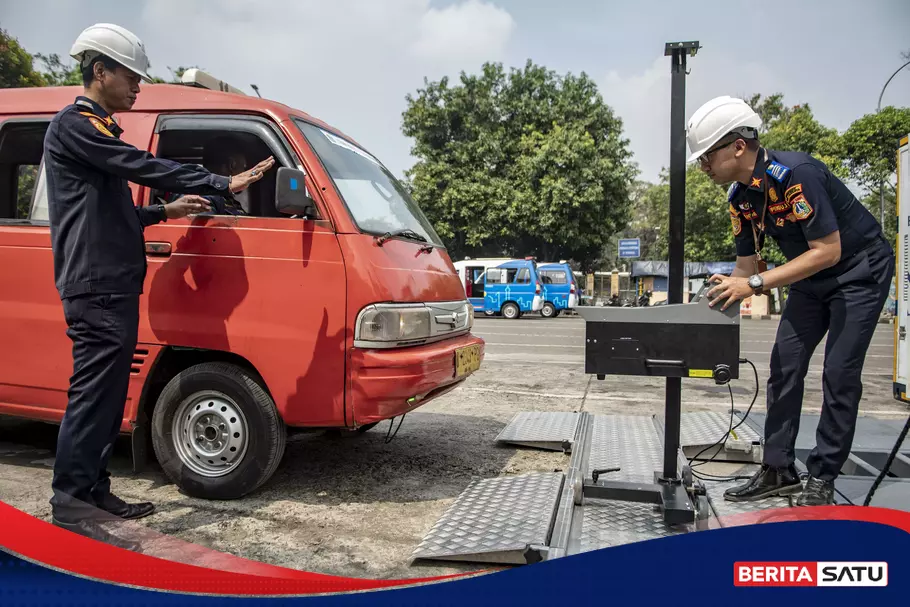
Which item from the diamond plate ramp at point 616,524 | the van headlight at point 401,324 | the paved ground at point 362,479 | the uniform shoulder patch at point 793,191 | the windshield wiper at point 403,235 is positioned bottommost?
the paved ground at point 362,479

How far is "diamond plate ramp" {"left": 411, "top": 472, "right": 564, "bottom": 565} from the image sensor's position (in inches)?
87.6

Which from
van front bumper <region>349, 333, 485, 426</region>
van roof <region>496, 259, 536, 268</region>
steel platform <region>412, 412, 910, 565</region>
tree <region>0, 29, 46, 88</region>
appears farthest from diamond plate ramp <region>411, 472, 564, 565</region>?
van roof <region>496, 259, 536, 268</region>

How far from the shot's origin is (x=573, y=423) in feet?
15.0

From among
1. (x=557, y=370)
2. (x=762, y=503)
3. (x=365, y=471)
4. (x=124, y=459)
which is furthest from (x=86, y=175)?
(x=557, y=370)

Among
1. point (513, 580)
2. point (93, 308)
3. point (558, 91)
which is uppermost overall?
point (558, 91)

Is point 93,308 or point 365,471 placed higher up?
point 93,308

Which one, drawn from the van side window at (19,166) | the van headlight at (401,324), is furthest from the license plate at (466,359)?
the van side window at (19,166)

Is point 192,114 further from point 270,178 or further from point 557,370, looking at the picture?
point 557,370

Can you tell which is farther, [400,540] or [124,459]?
[124,459]

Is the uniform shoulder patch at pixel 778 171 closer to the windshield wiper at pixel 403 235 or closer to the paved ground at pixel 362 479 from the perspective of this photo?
the paved ground at pixel 362 479

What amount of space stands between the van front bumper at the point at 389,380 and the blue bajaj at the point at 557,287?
20.6m

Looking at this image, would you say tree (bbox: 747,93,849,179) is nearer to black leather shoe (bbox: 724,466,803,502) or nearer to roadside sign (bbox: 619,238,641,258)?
black leather shoe (bbox: 724,466,803,502)

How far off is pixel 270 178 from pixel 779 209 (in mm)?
2529

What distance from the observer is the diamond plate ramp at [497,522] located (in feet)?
7.30
